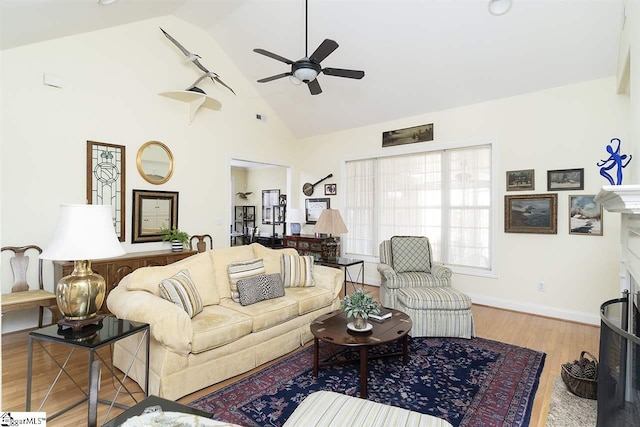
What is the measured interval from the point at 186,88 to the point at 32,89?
1.87m

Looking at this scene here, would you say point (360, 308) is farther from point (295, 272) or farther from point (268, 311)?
point (295, 272)

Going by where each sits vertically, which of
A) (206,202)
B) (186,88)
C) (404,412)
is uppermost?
(186,88)

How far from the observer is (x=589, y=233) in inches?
155

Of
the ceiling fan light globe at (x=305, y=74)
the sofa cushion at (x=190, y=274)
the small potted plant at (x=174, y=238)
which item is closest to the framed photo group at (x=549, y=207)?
the ceiling fan light globe at (x=305, y=74)

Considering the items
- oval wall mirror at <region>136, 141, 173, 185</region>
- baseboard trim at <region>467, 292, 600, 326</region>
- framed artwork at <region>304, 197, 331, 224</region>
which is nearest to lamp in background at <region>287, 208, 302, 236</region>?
framed artwork at <region>304, 197, 331, 224</region>

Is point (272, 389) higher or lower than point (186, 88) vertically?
lower

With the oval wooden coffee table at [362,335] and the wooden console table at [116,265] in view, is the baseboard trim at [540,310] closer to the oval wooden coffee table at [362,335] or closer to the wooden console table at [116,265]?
the oval wooden coffee table at [362,335]

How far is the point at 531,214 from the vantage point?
4332 mm

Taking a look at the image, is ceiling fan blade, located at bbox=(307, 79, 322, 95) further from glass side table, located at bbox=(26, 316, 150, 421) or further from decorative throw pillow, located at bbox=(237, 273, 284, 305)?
glass side table, located at bbox=(26, 316, 150, 421)

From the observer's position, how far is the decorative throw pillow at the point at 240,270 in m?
3.35

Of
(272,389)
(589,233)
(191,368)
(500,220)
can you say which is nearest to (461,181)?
(500,220)

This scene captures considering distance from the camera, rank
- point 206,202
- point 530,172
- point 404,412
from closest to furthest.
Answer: point 404,412 < point 530,172 < point 206,202

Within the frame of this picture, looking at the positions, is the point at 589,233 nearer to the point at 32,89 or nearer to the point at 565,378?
the point at 565,378

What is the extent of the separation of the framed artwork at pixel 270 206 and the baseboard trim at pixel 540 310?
5.33m
